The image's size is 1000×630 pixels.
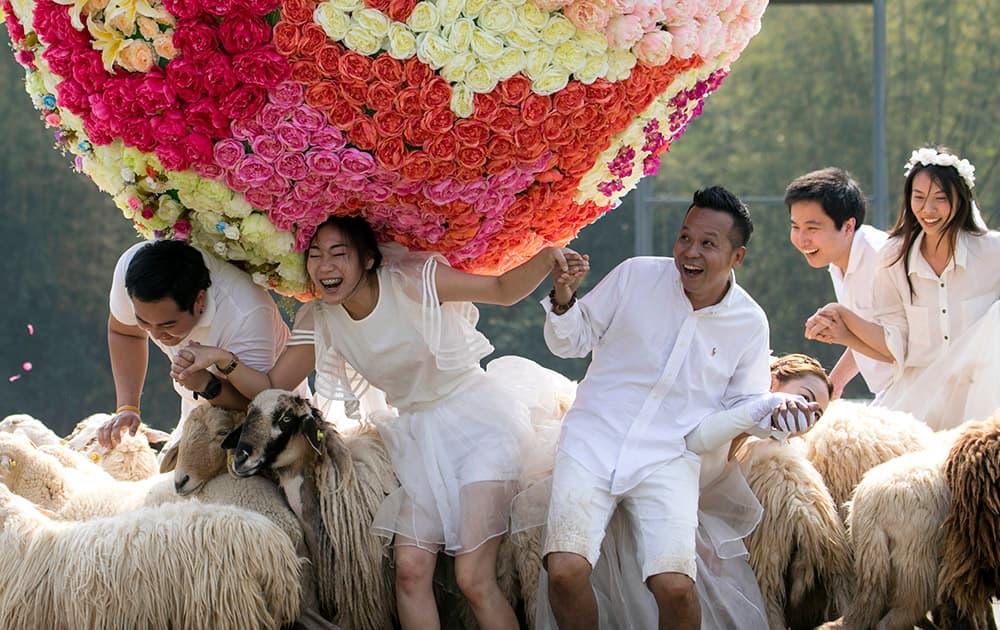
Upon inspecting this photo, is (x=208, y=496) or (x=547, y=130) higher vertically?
(x=547, y=130)

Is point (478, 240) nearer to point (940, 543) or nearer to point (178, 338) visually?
point (178, 338)

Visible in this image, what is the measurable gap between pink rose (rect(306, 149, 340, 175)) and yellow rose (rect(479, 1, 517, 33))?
0.58m

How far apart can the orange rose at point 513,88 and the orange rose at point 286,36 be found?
59cm

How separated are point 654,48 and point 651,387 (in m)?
1.08

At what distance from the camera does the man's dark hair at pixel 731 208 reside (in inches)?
149

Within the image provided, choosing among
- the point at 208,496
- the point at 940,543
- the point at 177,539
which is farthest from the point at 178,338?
the point at 940,543

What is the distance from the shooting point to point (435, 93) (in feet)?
11.0

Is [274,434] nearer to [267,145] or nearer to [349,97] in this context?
[267,145]

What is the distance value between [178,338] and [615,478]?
157 cm

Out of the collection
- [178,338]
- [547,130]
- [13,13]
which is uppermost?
[13,13]

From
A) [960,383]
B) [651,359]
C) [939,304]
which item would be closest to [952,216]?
[939,304]

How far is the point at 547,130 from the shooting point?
3506mm

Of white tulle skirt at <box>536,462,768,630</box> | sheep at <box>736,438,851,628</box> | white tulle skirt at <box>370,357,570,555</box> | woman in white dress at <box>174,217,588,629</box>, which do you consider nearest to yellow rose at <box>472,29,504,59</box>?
woman in white dress at <box>174,217,588,629</box>

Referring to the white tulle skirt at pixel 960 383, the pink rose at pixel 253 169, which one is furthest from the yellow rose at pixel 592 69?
the white tulle skirt at pixel 960 383
